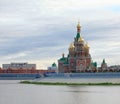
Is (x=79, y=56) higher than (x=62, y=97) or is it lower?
higher

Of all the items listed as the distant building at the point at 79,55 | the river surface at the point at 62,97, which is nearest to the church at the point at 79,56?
the distant building at the point at 79,55

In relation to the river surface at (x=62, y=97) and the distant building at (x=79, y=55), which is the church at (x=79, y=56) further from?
the river surface at (x=62, y=97)

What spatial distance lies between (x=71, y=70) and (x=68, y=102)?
72741mm

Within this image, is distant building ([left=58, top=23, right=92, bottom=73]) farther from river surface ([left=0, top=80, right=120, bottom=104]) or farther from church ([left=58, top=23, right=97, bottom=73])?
river surface ([left=0, top=80, right=120, bottom=104])

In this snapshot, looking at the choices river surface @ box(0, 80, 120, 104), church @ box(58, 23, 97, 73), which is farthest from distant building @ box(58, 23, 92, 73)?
river surface @ box(0, 80, 120, 104)

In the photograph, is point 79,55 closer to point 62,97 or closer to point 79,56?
point 79,56

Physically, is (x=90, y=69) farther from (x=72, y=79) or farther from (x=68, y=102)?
(x=68, y=102)

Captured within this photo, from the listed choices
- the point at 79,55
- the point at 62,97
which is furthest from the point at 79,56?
the point at 62,97

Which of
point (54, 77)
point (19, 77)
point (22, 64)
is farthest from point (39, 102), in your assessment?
point (22, 64)

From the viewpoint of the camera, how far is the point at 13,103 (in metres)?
38.3

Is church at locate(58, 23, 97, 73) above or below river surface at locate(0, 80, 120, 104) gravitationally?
above

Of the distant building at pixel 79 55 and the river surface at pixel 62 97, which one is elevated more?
the distant building at pixel 79 55

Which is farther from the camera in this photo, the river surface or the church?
the church

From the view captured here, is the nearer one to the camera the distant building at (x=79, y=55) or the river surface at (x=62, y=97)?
Answer: the river surface at (x=62, y=97)
